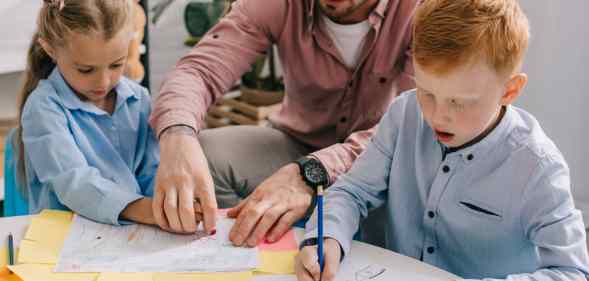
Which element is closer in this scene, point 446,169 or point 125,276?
point 125,276

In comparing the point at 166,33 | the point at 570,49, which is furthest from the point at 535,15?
the point at 166,33

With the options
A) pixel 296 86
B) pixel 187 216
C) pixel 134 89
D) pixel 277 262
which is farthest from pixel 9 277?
pixel 296 86

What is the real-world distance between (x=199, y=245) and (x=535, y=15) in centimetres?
155

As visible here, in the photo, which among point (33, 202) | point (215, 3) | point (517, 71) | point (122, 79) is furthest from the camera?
point (215, 3)

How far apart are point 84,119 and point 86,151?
0.08 m

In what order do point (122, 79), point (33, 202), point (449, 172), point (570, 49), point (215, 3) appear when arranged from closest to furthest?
point (449, 172) < point (33, 202) < point (122, 79) < point (570, 49) < point (215, 3)

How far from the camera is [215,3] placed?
297cm

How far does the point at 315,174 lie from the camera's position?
132 centimetres

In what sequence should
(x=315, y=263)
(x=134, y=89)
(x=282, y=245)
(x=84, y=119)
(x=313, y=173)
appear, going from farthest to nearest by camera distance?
(x=134, y=89) → (x=84, y=119) → (x=313, y=173) → (x=282, y=245) → (x=315, y=263)

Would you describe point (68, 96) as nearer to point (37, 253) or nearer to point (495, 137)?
point (37, 253)

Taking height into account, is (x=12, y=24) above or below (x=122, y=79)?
below

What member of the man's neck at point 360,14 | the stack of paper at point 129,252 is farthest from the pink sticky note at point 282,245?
the man's neck at point 360,14

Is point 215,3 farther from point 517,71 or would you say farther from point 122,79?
point 517,71

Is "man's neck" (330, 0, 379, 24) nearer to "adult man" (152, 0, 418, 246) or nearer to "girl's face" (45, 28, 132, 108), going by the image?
"adult man" (152, 0, 418, 246)
